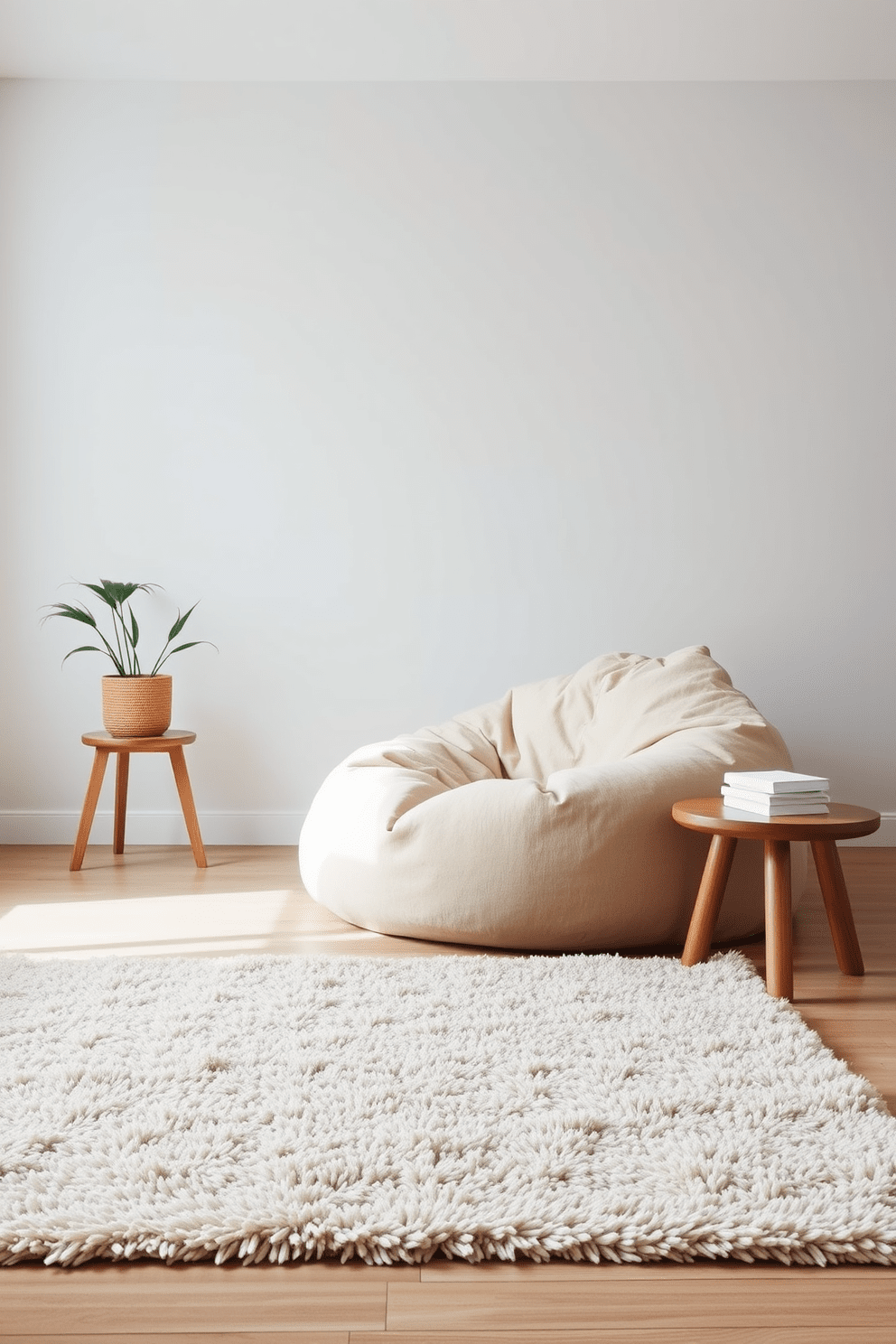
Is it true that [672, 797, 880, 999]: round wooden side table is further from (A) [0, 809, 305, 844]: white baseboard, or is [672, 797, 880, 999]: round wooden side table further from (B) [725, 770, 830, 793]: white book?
(A) [0, 809, 305, 844]: white baseboard

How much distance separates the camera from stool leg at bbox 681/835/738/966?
226 centimetres

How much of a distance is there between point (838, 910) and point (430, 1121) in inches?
43.9

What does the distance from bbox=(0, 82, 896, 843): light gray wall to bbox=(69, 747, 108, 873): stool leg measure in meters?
0.39

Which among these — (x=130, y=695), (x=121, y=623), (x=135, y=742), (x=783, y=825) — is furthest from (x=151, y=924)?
(x=783, y=825)

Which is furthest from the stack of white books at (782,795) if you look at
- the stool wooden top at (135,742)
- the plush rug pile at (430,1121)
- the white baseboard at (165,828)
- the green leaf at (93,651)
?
the green leaf at (93,651)

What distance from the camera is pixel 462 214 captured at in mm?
3783

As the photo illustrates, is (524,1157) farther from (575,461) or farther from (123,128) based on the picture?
(123,128)

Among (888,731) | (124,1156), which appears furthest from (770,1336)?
(888,731)

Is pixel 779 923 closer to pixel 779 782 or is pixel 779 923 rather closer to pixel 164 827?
pixel 779 782

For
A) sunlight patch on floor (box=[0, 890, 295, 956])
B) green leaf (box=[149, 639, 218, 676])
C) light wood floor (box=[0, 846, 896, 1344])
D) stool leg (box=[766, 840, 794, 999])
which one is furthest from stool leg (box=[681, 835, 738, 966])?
green leaf (box=[149, 639, 218, 676])

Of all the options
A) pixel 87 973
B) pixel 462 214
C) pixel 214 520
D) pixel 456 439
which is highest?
pixel 462 214

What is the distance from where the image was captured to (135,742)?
3357mm

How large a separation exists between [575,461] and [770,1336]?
3.01 meters

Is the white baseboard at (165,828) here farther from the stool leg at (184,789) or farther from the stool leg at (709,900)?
the stool leg at (709,900)
